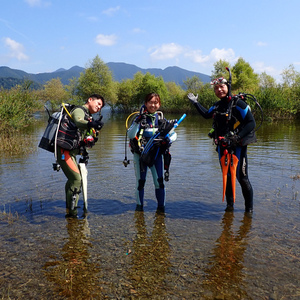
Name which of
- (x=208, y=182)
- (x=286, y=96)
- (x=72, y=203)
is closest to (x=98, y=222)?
(x=72, y=203)

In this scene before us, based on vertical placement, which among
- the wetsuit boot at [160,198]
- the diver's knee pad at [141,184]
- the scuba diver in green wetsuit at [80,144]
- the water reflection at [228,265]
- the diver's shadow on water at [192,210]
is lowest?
the water reflection at [228,265]

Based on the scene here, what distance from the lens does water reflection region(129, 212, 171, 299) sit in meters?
3.02

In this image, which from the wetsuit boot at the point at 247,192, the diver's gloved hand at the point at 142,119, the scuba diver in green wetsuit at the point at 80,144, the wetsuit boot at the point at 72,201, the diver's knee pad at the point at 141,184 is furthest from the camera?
the diver's knee pad at the point at 141,184

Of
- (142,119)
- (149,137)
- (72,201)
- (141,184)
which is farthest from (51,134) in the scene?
(141,184)

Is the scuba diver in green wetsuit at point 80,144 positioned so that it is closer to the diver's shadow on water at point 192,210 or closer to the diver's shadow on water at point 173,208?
the diver's shadow on water at point 173,208

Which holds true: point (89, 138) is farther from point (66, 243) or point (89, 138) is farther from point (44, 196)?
point (44, 196)

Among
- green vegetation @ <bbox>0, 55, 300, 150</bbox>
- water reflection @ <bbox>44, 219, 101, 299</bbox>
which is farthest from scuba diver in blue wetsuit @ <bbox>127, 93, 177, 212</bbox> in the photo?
green vegetation @ <bbox>0, 55, 300, 150</bbox>

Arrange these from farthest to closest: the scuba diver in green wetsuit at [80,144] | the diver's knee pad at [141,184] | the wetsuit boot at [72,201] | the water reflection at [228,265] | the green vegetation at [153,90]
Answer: the green vegetation at [153,90]
the diver's knee pad at [141,184]
the wetsuit boot at [72,201]
the scuba diver in green wetsuit at [80,144]
the water reflection at [228,265]

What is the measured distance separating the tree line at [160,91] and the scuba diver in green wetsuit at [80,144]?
1050 centimetres

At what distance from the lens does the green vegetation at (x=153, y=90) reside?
19.1 meters

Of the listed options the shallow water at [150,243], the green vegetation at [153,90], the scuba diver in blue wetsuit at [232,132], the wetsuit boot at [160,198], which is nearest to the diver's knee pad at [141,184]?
the wetsuit boot at [160,198]

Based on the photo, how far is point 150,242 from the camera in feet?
13.6

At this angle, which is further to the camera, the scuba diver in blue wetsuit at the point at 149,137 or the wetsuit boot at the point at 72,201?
the wetsuit boot at the point at 72,201

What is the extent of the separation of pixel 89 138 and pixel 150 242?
6.43 feet
